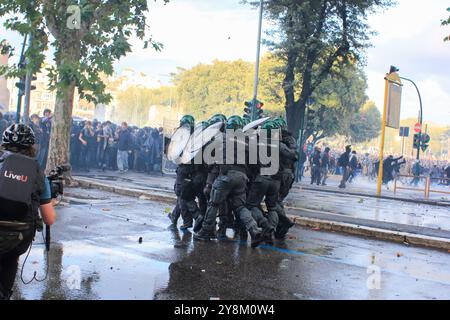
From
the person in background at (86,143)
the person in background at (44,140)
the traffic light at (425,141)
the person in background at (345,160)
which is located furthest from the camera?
the traffic light at (425,141)

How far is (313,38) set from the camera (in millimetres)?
21922

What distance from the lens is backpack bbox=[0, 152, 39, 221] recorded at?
11.5 ft

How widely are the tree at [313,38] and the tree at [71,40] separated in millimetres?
10536

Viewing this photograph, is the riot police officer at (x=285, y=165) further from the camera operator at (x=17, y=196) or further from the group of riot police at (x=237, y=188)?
the camera operator at (x=17, y=196)

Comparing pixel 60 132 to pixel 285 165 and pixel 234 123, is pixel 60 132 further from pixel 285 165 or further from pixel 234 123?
pixel 285 165

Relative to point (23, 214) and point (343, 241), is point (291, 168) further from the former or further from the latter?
point (23, 214)

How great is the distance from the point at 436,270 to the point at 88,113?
102652 millimetres

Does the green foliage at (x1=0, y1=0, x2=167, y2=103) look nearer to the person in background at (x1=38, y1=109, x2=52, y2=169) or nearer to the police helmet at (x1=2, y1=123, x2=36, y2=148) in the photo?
the person in background at (x1=38, y1=109, x2=52, y2=169)

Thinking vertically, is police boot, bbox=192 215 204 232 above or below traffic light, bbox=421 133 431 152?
below

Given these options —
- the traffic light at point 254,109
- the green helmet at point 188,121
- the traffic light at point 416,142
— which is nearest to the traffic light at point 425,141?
the traffic light at point 416,142

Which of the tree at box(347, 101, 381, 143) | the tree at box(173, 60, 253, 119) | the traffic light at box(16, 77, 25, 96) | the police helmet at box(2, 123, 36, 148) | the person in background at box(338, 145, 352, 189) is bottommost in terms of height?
the police helmet at box(2, 123, 36, 148)

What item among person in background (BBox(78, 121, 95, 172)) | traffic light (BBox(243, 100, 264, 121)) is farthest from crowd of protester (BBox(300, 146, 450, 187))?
person in background (BBox(78, 121, 95, 172))

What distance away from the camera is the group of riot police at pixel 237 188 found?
7395mm
